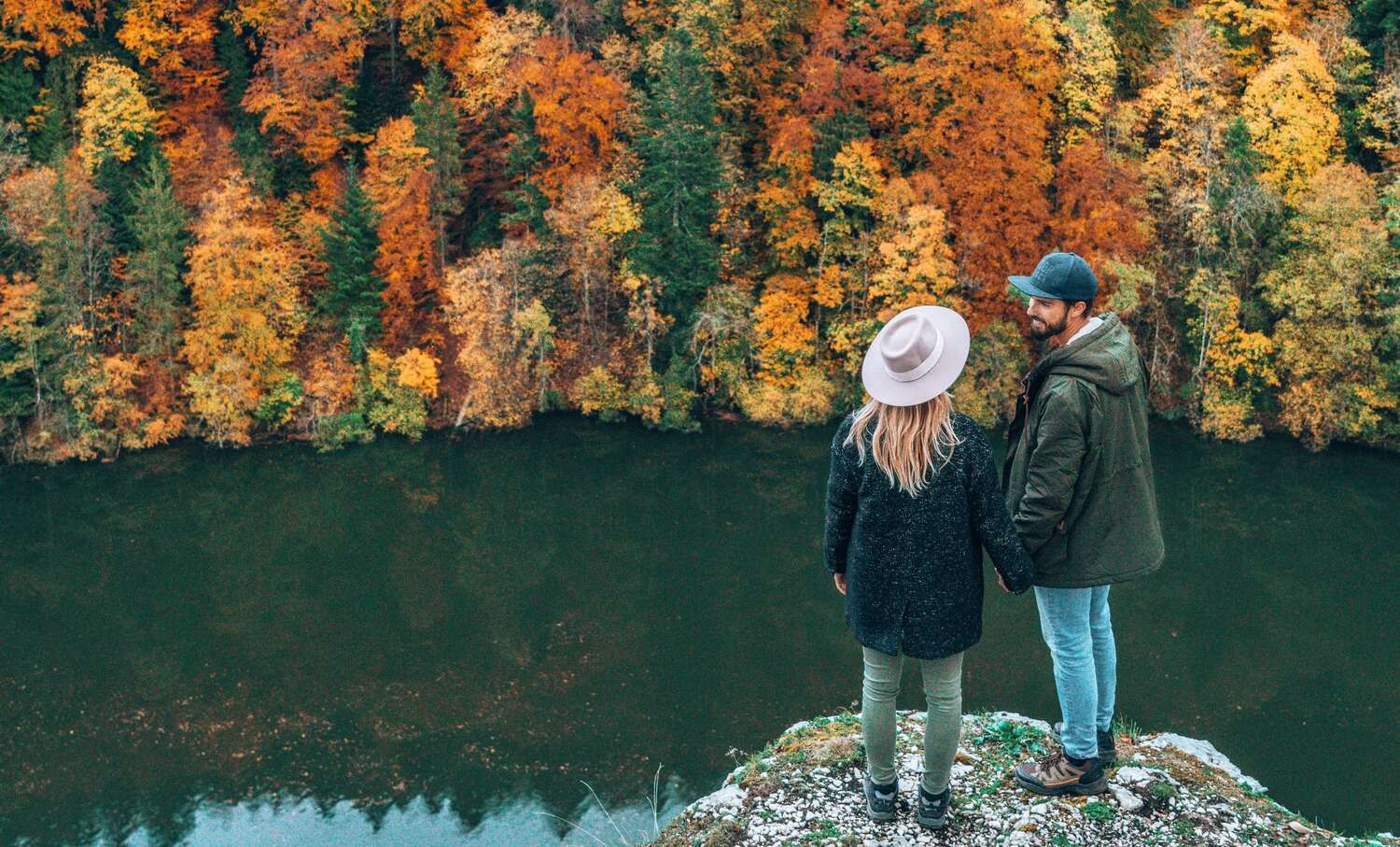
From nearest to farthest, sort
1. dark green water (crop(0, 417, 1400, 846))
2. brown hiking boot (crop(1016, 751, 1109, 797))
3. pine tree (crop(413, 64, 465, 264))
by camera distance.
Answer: brown hiking boot (crop(1016, 751, 1109, 797)) < dark green water (crop(0, 417, 1400, 846)) < pine tree (crop(413, 64, 465, 264))

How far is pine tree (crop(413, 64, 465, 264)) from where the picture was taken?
95.2 ft

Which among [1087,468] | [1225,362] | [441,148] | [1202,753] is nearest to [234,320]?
[441,148]

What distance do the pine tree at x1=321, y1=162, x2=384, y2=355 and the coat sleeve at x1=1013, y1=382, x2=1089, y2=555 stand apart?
24.6 m

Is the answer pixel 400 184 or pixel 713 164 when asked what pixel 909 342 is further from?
pixel 400 184

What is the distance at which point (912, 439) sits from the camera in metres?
5.00

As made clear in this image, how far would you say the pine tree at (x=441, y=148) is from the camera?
2903 cm

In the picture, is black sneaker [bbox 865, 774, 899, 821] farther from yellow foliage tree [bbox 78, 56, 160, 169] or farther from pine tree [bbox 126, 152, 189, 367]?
yellow foliage tree [bbox 78, 56, 160, 169]

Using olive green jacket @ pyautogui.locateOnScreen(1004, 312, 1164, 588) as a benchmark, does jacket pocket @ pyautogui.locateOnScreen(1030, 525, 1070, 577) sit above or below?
below

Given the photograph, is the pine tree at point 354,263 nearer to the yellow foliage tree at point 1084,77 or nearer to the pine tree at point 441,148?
the pine tree at point 441,148

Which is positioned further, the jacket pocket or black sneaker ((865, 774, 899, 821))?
black sneaker ((865, 774, 899, 821))

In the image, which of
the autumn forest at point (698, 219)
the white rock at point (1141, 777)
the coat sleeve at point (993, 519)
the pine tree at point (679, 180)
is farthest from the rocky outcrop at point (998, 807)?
the pine tree at point (679, 180)

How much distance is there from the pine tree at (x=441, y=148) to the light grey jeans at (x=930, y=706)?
25.4 m

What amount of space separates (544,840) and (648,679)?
419cm

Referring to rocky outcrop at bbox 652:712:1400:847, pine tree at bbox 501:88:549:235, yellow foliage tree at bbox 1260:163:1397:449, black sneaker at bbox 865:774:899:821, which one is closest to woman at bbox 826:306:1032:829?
black sneaker at bbox 865:774:899:821
